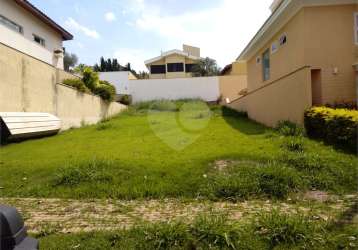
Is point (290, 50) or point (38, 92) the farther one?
point (38, 92)

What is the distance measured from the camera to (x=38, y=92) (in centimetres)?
1285

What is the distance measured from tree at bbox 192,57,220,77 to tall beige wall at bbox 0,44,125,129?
82.4ft

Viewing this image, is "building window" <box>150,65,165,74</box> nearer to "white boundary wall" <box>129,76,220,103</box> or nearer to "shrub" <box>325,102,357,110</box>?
"white boundary wall" <box>129,76,220,103</box>

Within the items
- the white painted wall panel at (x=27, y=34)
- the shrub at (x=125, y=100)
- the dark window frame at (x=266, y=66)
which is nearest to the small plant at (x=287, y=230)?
the dark window frame at (x=266, y=66)

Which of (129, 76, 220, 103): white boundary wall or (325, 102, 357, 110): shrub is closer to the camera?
(325, 102, 357, 110): shrub

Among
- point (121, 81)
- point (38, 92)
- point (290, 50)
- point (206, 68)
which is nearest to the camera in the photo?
point (290, 50)

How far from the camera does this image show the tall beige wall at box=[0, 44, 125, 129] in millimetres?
10914

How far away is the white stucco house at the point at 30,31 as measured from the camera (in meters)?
15.1

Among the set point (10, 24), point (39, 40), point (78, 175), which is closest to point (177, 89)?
point (39, 40)

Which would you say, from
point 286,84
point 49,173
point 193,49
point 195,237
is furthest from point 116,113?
point 193,49

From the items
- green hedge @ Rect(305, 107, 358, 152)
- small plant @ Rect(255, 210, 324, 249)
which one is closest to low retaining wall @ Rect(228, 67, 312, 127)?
green hedge @ Rect(305, 107, 358, 152)

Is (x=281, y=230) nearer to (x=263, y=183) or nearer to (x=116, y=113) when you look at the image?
(x=263, y=183)

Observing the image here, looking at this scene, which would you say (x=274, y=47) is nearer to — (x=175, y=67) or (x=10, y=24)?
(x=10, y=24)

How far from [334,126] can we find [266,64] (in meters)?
8.63
